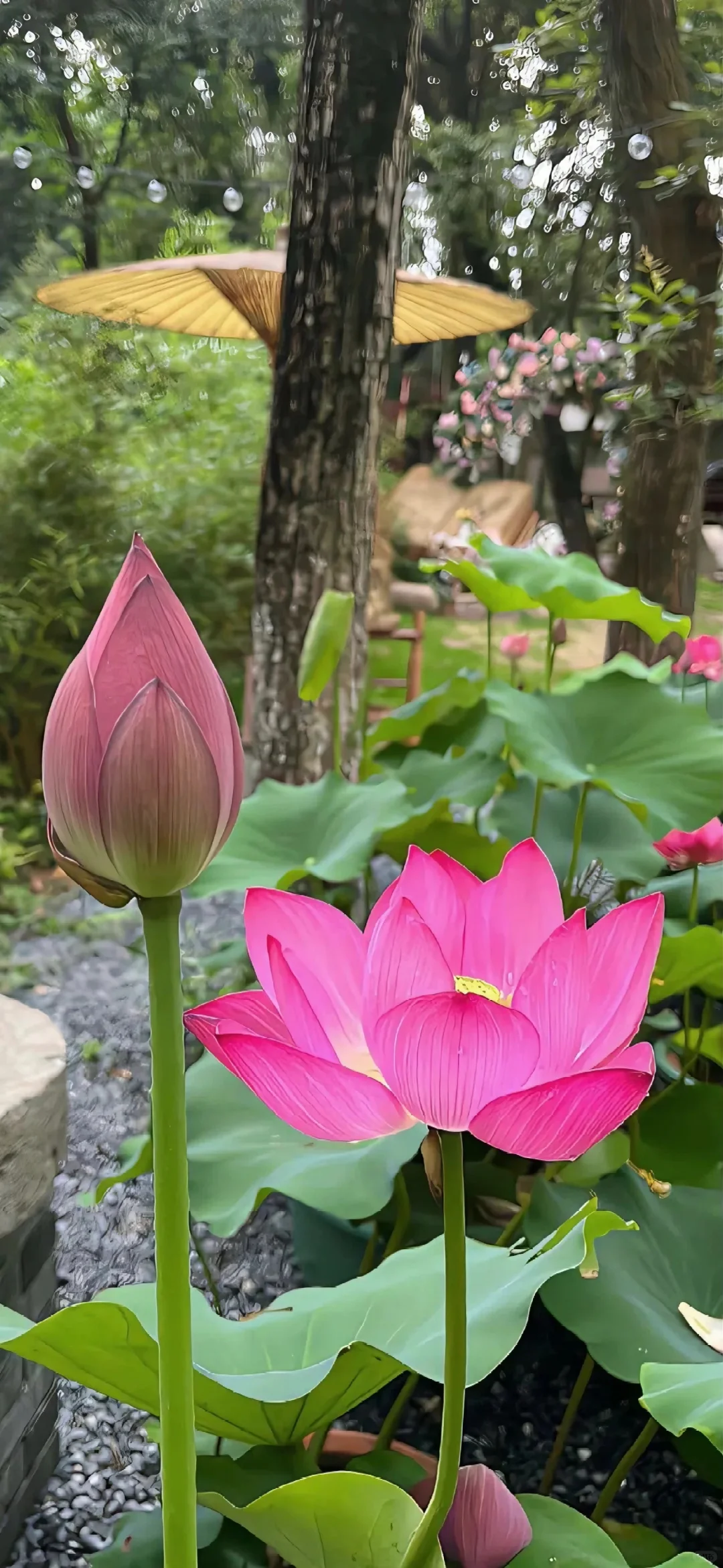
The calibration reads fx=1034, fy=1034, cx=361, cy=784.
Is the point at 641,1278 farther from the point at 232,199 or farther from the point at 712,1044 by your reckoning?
the point at 232,199

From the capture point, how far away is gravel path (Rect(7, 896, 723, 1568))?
2.23ft

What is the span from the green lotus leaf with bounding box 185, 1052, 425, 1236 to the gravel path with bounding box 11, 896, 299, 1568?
Result: 271mm

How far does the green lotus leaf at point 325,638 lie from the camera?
2.23ft

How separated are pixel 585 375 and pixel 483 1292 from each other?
2.92 feet

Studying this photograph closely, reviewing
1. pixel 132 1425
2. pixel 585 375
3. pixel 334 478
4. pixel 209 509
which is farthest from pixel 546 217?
pixel 132 1425

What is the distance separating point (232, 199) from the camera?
0.90 metres

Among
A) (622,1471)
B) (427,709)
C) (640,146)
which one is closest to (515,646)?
(427,709)

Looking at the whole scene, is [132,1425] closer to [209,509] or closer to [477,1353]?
[477,1353]

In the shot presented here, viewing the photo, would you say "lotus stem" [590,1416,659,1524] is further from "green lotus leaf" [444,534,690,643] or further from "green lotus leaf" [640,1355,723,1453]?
"green lotus leaf" [444,534,690,643]

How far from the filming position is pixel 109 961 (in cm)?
122

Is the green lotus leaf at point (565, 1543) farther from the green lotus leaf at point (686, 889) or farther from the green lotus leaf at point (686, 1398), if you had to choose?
the green lotus leaf at point (686, 889)

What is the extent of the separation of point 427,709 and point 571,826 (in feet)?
0.59

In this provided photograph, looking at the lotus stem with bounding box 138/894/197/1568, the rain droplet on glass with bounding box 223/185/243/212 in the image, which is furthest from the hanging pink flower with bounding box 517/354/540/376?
the lotus stem with bounding box 138/894/197/1568

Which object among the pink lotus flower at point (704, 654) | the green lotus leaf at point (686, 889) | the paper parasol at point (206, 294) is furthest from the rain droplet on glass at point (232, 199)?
the green lotus leaf at point (686, 889)
